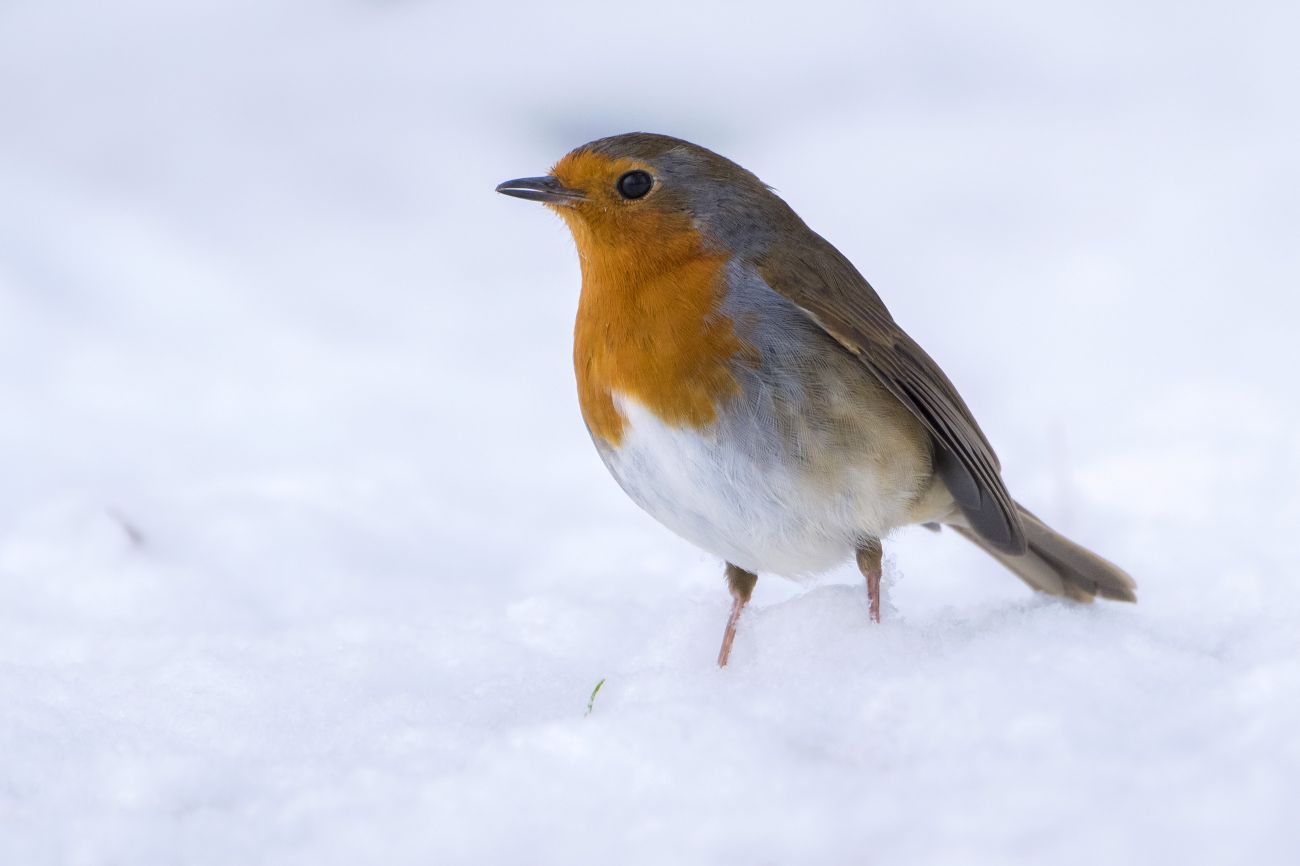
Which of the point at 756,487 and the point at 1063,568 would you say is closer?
the point at 756,487

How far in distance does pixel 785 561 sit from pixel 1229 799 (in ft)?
4.40

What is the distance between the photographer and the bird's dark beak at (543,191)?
3.27 metres

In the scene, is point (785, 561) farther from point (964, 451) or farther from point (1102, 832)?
point (1102, 832)

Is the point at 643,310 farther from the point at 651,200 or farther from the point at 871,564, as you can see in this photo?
the point at 871,564

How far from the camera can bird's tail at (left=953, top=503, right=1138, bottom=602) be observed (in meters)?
3.61

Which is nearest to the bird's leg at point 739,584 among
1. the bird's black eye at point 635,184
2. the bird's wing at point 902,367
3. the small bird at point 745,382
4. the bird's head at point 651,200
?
the small bird at point 745,382

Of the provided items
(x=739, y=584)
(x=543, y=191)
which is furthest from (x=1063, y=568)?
(x=543, y=191)

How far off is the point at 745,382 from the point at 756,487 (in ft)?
0.78

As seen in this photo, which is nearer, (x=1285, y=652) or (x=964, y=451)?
(x=1285, y=652)

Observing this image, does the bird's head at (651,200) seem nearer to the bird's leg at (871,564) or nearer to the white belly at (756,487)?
the white belly at (756,487)

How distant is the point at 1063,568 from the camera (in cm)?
366

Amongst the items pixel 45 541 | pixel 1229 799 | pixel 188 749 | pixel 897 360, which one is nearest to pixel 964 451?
pixel 897 360

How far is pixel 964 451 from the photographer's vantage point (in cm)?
319

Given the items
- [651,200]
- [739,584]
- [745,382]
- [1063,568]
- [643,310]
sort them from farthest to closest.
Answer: [1063,568] → [739,584] → [651,200] → [643,310] → [745,382]
